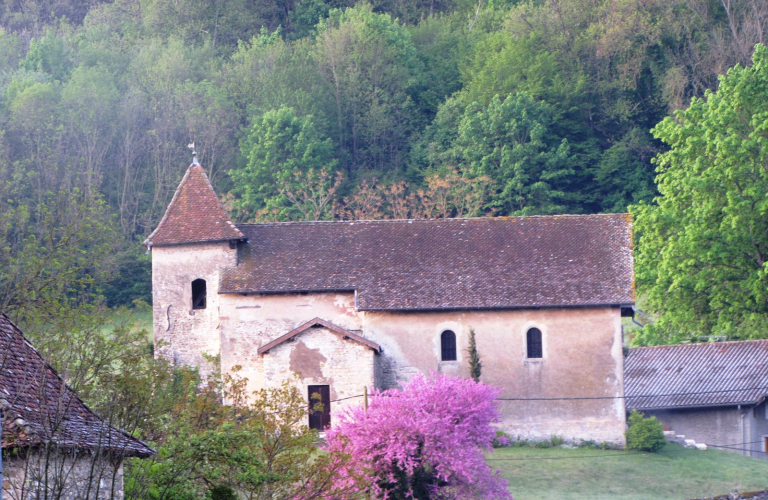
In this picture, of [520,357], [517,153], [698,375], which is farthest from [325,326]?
[517,153]

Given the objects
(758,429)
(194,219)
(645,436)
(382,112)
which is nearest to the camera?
(645,436)

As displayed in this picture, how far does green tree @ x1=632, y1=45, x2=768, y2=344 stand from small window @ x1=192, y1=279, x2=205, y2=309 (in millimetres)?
16155

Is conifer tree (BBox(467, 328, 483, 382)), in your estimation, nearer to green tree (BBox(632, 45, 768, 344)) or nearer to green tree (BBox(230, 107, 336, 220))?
green tree (BBox(632, 45, 768, 344))

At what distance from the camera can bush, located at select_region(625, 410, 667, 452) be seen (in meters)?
34.2

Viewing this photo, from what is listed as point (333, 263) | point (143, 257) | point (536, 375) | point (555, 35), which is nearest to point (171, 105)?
point (143, 257)

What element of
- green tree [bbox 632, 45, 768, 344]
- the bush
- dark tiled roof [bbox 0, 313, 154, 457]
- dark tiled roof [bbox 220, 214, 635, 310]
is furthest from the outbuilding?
green tree [bbox 632, 45, 768, 344]

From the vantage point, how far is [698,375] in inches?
1564

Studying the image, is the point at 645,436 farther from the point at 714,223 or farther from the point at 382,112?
the point at 382,112

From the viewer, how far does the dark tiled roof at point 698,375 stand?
3859 centimetres

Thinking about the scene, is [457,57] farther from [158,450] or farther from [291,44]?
[158,450]

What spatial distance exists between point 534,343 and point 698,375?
783cm

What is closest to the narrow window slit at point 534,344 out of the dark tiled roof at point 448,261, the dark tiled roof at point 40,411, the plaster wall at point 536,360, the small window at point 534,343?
the small window at point 534,343

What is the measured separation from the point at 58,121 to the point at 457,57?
25.7 meters

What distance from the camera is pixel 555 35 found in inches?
2771
